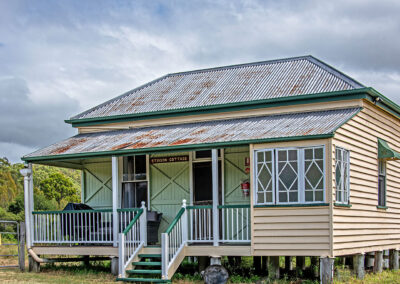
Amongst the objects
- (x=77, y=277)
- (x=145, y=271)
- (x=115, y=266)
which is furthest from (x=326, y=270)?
(x=77, y=277)

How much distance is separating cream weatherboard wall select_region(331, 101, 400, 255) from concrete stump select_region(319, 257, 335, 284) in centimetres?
32

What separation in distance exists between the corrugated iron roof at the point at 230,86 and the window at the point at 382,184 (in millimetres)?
3106

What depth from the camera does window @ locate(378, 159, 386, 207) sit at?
18.9 metres

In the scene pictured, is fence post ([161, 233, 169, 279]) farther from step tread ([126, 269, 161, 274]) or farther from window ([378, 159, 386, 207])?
window ([378, 159, 386, 207])

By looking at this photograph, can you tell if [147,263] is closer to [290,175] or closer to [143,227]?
[143,227]

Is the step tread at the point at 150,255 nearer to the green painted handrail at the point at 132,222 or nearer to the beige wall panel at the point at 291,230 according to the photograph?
the green painted handrail at the point at 132,222

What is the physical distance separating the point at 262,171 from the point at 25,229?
26.7 ft

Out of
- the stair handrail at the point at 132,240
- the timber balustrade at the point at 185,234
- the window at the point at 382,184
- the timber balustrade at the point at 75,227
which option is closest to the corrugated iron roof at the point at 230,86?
the window at the point at 382,184

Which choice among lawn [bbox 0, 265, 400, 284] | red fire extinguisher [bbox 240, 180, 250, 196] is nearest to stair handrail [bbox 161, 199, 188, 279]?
lawn [bbox 0, 265, 400, 284]

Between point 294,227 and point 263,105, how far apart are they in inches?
174

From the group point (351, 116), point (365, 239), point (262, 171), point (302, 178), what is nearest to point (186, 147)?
point (262, 171)

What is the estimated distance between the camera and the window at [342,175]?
15250 millimetres

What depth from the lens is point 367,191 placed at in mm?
17484

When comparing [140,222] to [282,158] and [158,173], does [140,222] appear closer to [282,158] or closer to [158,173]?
[158,173]
